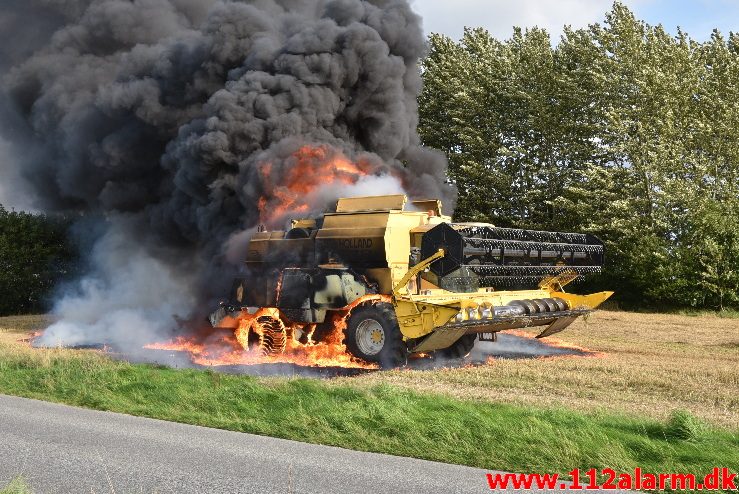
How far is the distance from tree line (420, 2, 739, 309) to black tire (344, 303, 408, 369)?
18.0 meters

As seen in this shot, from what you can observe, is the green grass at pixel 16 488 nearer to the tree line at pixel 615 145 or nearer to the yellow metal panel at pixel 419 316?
the yellow metal panel at pixel 419 316

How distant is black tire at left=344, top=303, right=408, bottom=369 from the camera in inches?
531

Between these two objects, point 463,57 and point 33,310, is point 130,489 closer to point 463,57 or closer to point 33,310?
point 33,310

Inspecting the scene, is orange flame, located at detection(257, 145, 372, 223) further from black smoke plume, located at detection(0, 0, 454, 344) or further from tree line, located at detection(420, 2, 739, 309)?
tree line, located at detection(420, 2, 739, 309)

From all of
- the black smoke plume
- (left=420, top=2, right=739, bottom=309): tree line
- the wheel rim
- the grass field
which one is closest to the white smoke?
the black smoke plume

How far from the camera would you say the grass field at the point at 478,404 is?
714 cm

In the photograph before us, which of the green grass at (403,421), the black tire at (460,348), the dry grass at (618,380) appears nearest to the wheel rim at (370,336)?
the dry grass at (618,380)

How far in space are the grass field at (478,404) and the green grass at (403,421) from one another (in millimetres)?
15

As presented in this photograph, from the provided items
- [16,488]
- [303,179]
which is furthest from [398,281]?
[16,488]

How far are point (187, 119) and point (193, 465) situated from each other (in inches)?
656

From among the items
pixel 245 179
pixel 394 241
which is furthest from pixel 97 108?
pixel 394 241

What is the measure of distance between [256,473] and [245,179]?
523 inches

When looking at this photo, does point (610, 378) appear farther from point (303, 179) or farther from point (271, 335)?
point (303, 179)

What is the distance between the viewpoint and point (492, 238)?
13.5m
